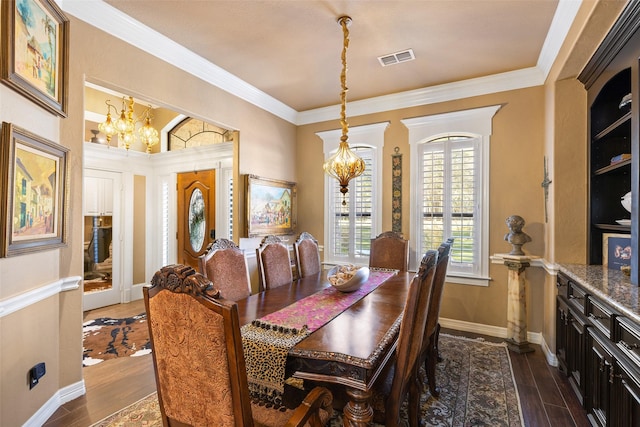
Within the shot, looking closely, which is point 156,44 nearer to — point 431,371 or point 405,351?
point 405,351

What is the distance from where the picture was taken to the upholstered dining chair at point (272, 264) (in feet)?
9.25

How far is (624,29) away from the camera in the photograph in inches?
76.8

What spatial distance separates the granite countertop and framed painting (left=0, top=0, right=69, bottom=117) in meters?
3.34

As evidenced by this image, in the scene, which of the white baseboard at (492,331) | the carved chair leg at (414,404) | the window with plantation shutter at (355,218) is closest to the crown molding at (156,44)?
the window with plantation shutter at (355,218)

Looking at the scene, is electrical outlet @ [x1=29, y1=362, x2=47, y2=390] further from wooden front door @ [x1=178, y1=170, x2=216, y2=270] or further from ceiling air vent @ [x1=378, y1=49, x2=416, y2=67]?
ceiling air vent @ [x1=378, y1=49, x2=416, y2=67]

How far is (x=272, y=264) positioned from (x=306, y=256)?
492 millimetres

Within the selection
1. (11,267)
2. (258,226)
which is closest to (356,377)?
(11,267)

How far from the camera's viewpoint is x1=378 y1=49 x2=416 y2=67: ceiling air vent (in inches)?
121

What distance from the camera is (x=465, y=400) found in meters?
2.32

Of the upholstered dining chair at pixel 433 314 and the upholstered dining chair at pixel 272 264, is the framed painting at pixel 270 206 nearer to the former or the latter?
the upholstered dining chair at pixel 272 264

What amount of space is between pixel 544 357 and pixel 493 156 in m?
2.15

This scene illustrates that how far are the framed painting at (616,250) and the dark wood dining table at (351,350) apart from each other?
1776mm

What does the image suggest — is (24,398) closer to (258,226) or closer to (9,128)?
(9,128)

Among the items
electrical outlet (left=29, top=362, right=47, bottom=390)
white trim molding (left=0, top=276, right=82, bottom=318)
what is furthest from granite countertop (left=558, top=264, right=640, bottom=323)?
electrical outlet (left=29, top=362, right=47, bottom=390)
